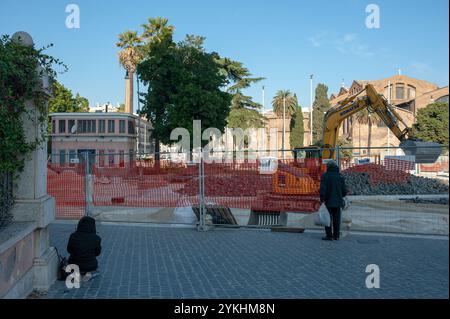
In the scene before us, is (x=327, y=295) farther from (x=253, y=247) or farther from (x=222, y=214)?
(x=222, y=214)

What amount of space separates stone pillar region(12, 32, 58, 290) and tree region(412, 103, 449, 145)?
4985cm

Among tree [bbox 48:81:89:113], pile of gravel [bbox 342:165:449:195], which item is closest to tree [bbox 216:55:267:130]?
tree [bbox 48:81:89:113]

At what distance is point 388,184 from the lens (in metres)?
14.2

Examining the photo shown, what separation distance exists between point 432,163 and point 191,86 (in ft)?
97.7

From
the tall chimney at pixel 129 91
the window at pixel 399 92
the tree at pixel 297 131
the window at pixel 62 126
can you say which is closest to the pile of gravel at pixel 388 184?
the window at pixel 62 126

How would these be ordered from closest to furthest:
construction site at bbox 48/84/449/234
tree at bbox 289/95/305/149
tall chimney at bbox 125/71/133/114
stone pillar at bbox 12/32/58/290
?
1. stone pillar at bbox 12/32/58/290
2. construction site at bbox 48/84/449/234
3. tall chimney at bbox 125/71/133/114
4. tree at bbox 289/95/305/149

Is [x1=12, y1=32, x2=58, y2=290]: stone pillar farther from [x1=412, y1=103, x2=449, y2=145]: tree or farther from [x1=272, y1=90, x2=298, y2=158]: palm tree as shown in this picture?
[x1=272, y1=90, x2=298, y2=158]: palm tree

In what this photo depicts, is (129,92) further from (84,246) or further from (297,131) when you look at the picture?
(84,246)

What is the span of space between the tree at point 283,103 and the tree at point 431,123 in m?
32.5

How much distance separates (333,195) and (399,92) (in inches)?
3018

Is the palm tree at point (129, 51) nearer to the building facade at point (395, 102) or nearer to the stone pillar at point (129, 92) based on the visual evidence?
the stone pillar at point (129, 92)

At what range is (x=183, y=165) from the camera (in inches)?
567

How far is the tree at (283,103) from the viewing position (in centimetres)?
8369

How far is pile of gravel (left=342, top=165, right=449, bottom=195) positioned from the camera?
13266mm
